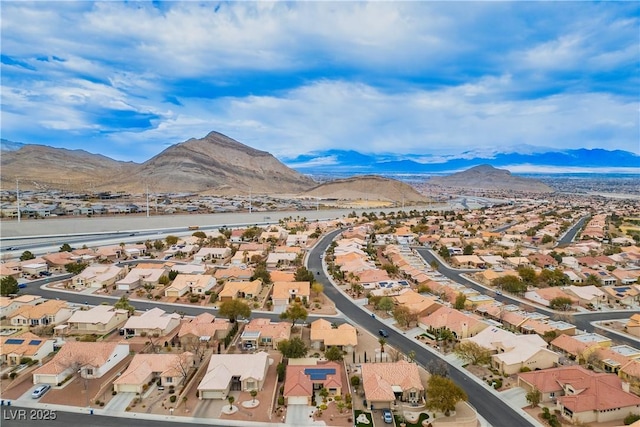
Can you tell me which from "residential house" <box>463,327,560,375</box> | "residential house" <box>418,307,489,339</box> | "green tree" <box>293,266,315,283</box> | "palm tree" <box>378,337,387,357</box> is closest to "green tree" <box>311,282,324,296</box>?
"green tree" <box>293,266,315,283</box>

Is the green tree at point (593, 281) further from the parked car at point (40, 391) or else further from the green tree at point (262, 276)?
the parked car at point (40, 391)

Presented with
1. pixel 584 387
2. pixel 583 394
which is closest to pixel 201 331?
pixel 583 394

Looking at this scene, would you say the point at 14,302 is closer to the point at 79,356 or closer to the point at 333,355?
the point at 79,356

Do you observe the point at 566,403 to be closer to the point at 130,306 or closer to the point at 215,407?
the point at 215,407

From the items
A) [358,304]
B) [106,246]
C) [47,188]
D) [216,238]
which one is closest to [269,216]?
[216,238]

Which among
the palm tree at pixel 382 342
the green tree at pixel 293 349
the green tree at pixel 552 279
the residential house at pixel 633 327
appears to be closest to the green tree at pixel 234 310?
the green tree at pixel 293 349

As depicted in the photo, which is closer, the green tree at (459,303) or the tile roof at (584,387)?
the tile roof at (584,387)

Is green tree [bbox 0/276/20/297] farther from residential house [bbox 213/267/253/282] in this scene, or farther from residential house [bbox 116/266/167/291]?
residential house [bbox 213/267/253/282]
